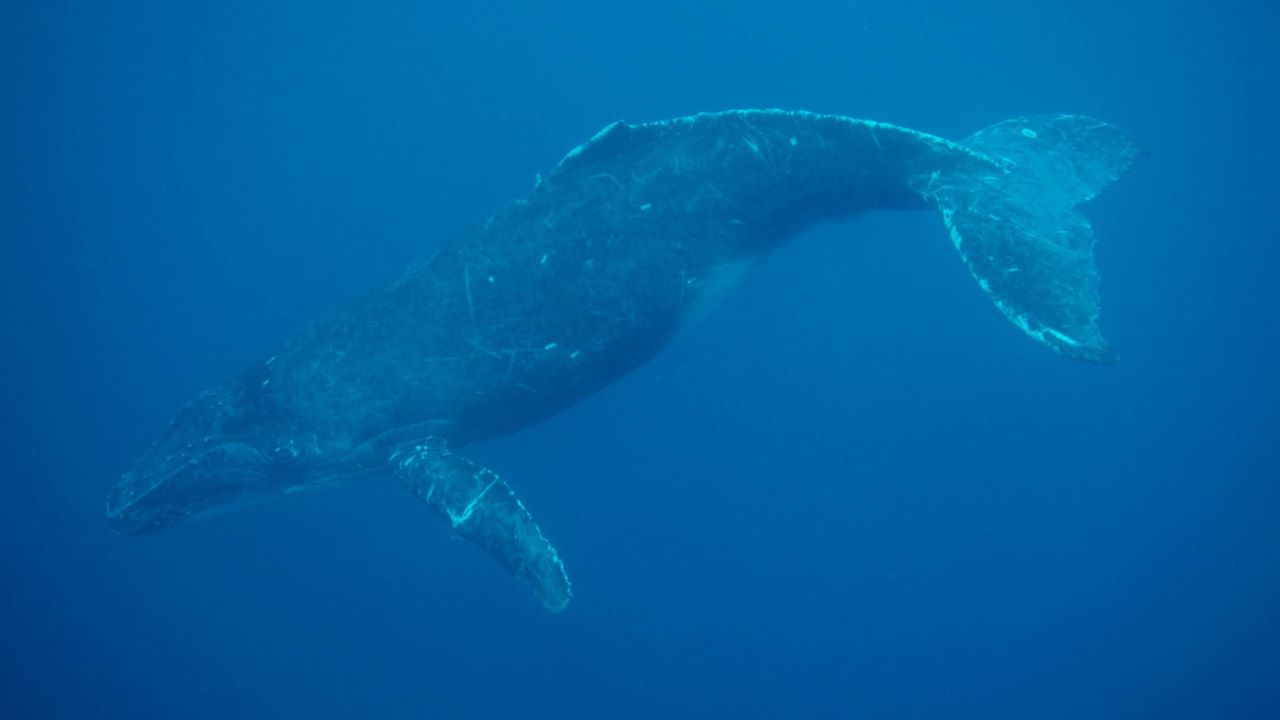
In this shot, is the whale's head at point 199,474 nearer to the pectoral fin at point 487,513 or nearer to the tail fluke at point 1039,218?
the pectoral fin at point 487,513

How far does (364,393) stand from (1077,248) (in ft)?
31.5

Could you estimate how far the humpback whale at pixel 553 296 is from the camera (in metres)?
8.78

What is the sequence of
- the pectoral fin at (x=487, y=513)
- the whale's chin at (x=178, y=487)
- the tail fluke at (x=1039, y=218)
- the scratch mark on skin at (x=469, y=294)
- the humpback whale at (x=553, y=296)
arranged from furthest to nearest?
the whale's chin at (x=178, y=487) < the scratch mark on skin at (x=469, y=294) < the humpback whale at (x=553, y=296) < the pectoral fin at (x=487, y=513) < the tail fluke at (x=1039, y=218)

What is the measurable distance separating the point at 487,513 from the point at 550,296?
3.02m

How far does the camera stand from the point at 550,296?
877 centimetres

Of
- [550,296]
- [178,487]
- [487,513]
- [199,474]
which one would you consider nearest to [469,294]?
[550,296]

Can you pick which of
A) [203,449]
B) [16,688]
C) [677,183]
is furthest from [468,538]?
[16,688]

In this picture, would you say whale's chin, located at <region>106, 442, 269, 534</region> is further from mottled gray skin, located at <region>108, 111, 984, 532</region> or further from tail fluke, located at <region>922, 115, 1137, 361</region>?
tail fluke, located at <region>922, 115, 1137, 361</region>

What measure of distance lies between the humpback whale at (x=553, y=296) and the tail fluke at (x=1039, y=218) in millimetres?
44

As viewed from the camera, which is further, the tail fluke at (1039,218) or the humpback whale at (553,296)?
the humpback whale at (553,296)

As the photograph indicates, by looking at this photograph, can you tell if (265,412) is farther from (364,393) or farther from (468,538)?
(468,538)

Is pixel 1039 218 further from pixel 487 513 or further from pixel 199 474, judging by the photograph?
pixel 199 474

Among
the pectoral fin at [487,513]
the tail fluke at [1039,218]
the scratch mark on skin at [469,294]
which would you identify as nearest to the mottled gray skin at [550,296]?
the scratch mark on skin at [469,294]

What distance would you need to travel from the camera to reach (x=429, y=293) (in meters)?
9.25
